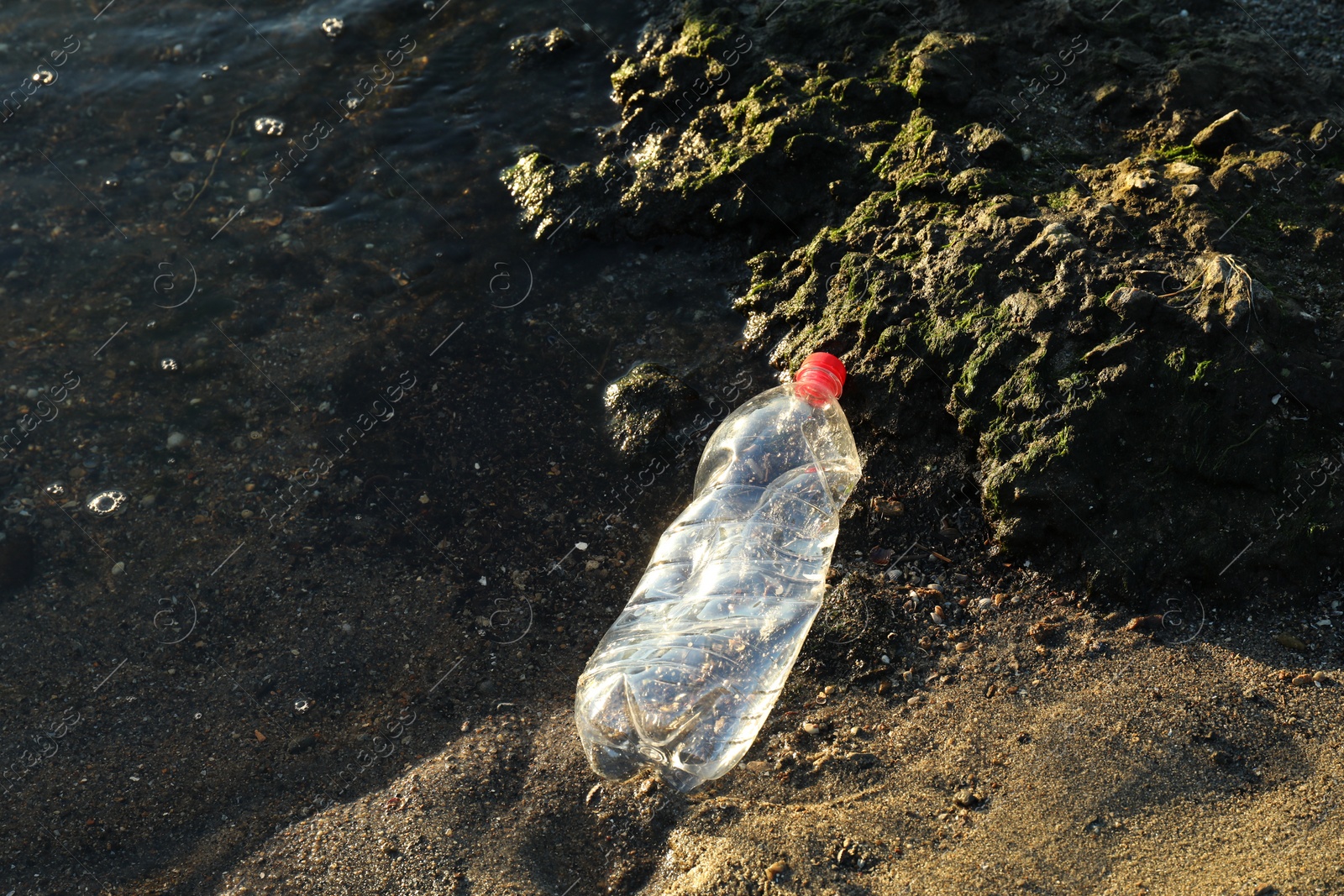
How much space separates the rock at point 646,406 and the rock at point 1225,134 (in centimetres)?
235

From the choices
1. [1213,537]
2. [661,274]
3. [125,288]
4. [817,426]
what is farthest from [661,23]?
[1213,537]

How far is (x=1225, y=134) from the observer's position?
369 centimetres

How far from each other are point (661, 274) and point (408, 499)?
5.33 feet

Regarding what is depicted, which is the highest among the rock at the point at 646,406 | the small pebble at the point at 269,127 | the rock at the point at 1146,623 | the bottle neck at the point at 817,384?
the small pebble at the point at 269,127

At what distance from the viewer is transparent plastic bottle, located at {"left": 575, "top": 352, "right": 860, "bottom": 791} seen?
9.72ft

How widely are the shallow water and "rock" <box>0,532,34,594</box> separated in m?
0.02

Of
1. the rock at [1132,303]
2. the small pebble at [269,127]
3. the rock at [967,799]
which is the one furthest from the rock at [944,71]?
the small pebble at [269,127]

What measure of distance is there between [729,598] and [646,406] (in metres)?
1.01

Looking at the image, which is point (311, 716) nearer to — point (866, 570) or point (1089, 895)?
point (866, 570)

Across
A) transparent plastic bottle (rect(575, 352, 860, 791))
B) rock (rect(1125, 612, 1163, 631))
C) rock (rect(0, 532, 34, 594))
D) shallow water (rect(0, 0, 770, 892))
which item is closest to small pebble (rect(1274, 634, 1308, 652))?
rock (rect(1125, 612, 1163, 631))

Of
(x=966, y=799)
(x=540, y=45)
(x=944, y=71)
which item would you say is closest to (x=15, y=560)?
(x=966, y=799)

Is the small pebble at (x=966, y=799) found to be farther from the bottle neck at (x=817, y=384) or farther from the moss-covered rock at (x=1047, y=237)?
the bottle neck at (x=817, y=384)

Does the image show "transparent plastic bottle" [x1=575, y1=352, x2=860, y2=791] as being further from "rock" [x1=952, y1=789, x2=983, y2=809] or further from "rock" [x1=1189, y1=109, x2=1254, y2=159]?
"rock" [x1=1189, y1=109, x2=1254, y2=159]

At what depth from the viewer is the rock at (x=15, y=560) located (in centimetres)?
364
